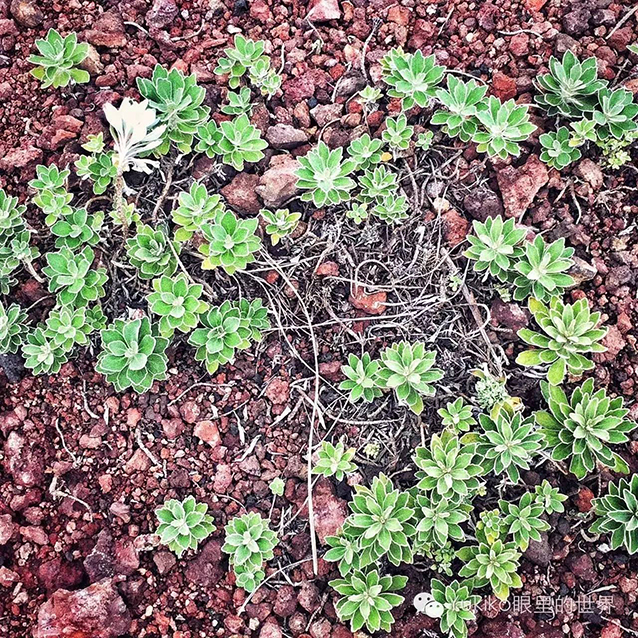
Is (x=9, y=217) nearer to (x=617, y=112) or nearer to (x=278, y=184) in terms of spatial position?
(x=278, y=184)

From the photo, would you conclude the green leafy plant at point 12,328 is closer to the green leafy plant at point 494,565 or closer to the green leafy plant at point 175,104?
the green leafy plant at point 175,104

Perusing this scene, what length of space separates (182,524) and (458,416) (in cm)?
99

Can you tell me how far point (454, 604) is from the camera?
2207 millimetres

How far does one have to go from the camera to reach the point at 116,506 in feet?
7.98

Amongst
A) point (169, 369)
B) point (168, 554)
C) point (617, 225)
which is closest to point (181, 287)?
point (169, 369)

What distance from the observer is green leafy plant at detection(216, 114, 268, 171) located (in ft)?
8.18

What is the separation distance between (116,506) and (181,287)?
2.68ft

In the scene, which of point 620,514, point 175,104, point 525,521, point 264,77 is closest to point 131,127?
point 175,104

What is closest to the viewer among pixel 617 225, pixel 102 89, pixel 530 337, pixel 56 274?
pixel 530 337

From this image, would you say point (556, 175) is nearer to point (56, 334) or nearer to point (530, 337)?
point (530, 337)

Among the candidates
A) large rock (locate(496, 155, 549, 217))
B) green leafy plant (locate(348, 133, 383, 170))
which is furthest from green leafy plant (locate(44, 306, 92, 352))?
large rock (locate(496, 155, 549, 217))

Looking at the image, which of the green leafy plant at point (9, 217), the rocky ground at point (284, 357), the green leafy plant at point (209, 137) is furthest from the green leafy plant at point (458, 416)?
the green leafy plant at point (9, 217)

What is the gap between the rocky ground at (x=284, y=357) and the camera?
2361 mm

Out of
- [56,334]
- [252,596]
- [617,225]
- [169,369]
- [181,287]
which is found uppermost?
[617,225]
